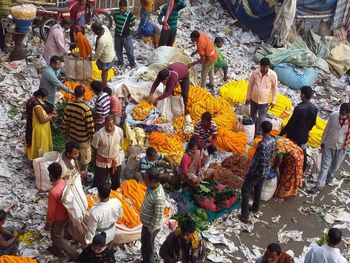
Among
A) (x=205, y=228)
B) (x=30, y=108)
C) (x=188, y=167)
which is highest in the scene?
(x=30, y=108)

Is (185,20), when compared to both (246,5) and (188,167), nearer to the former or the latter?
(246,5)

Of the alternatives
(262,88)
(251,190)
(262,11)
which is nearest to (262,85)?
(262,88)

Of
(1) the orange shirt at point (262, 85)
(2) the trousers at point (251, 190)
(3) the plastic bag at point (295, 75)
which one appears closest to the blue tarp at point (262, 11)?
(3) the plastic bag at point (295, 75)

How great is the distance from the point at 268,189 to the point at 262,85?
191 cm

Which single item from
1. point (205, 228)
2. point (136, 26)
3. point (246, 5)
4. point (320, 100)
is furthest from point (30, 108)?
point (246, 5)

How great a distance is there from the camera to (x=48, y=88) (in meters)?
8.62

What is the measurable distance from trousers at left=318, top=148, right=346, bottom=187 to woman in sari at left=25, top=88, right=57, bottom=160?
433cm

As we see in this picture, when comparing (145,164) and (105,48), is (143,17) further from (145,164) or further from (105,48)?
(145,164)

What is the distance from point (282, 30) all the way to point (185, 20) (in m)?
2.53

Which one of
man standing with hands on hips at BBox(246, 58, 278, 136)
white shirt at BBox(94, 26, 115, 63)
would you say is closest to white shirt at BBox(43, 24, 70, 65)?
white shirt at BBox(94, 26, 115, 63)

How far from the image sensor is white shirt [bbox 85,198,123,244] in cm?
595

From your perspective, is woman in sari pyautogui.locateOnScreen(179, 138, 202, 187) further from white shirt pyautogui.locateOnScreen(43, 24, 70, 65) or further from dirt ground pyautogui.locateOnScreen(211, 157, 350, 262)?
white shirt pyautogui.locateOnScreen(43, 24, 70, 65)

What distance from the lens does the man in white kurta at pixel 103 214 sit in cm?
593

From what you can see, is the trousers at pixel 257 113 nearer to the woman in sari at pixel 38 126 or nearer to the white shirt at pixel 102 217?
the woman in sari at pixel 38 126
